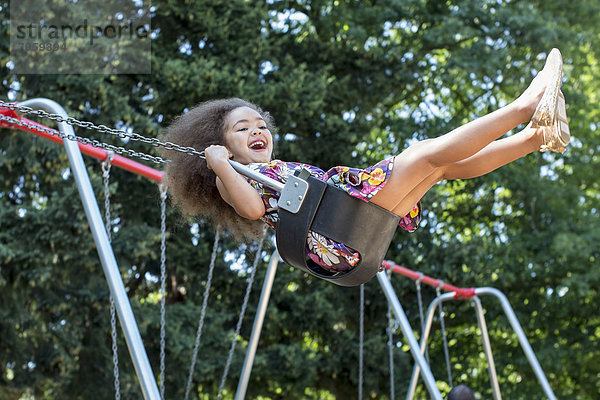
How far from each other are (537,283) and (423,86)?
9.10ft

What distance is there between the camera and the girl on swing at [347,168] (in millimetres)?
2105

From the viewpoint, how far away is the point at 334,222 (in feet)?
7.55

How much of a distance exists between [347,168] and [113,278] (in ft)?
3.82

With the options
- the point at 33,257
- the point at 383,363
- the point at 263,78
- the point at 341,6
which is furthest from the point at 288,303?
the point at 341,6

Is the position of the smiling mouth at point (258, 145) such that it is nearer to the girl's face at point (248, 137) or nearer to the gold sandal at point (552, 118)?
the girl's face at point (248, 137)

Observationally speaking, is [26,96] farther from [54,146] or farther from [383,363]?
[383,363]

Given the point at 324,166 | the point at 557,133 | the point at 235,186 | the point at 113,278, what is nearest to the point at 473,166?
the point at 557,133

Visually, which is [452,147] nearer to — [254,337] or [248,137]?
[248,137]

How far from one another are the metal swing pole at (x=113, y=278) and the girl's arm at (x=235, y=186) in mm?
664

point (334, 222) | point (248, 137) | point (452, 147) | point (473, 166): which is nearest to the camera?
point (452, 147)

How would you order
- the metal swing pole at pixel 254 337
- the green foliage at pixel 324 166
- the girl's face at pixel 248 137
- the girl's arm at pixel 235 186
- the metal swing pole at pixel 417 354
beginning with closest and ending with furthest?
the girl's arm at pixel 235 186
the girl's face at pixel 248 137
the metal swing pole at pixel 417 354
the metal swing pole at pixel 254 337
the green foliage at pixel 324 166

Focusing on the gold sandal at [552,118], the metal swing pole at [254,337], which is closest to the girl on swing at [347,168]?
the gold sandal at [552,118]

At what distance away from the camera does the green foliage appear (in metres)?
6.94

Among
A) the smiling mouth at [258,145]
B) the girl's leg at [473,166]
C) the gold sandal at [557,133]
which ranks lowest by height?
the gold sandal at [557,133]
